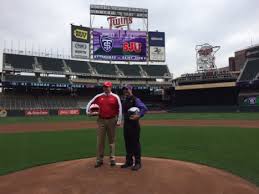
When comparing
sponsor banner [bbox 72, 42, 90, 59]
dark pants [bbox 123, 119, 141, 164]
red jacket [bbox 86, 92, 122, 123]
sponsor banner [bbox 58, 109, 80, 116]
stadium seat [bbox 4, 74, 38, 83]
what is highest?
sponsor banner [bbox 72, 42, 90, 59]

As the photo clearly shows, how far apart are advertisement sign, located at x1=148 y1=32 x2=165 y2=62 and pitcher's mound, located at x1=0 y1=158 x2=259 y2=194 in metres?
52.0

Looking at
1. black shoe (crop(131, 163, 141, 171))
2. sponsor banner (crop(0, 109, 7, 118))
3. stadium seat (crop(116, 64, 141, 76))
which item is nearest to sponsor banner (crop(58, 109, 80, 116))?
sponsor banner (crop(0, 109, 7, 118))

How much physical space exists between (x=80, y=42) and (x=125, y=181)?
49.6m

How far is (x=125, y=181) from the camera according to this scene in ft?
17.4

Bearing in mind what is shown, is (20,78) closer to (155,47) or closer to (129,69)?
(129,69)

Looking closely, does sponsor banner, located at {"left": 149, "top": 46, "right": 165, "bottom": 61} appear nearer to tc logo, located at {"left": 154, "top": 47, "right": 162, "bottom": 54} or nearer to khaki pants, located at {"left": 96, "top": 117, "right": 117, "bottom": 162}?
tc logo, located at {"left": 154, "top": 47, "right": 162, "bottom": 54}

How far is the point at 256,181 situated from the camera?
5.87 metres

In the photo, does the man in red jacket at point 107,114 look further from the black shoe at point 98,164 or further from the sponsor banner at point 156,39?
the sponsor banner at point 156,39

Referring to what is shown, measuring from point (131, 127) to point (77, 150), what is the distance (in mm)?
4558

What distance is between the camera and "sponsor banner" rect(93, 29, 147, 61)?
53878 mm

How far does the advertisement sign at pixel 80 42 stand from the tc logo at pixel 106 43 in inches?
93.8

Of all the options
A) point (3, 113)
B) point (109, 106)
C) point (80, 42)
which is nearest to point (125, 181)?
point (109, 106)

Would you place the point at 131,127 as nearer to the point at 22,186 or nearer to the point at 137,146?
the point at 137,146

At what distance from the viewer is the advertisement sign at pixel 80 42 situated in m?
52.7
